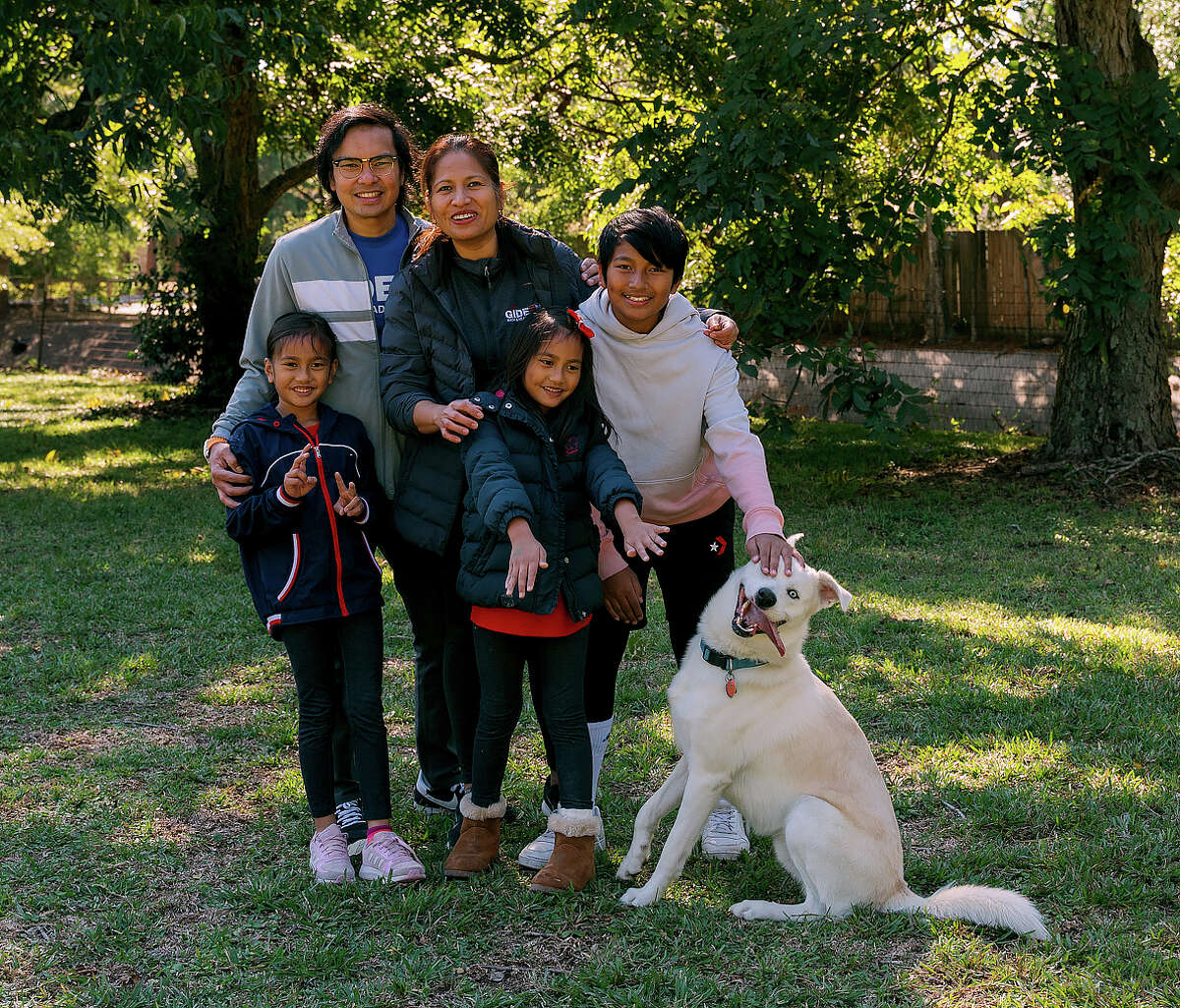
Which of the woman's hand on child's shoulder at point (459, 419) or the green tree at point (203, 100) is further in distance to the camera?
the green tree at point (203, 100)

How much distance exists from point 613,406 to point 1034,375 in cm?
1124

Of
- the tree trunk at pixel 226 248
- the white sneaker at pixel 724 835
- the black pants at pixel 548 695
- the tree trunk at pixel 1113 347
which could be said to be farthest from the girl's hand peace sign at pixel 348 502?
the tree trunk at pixel 226 248

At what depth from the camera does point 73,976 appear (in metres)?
3.10

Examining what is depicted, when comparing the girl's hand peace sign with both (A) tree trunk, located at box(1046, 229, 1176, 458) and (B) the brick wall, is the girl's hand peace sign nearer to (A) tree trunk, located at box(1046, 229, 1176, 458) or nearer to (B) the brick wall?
(A) tree trunk, located at box(1046, 229, 1176, 458)

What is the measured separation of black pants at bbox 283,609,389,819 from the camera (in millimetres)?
3650

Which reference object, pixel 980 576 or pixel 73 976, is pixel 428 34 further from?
pixel 73 976

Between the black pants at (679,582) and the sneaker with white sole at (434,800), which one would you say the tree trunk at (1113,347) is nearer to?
the black pants at (679,582)

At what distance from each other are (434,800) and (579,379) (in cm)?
172

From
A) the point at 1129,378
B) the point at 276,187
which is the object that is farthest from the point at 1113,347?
the point at 276,187

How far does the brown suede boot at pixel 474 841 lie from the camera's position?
3.61 m

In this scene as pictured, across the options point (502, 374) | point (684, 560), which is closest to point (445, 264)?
point (502, 374)

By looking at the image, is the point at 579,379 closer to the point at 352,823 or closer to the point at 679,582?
the point at 679,582

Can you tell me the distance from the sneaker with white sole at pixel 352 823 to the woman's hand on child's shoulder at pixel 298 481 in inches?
45.2

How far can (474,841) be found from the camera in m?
3.65
